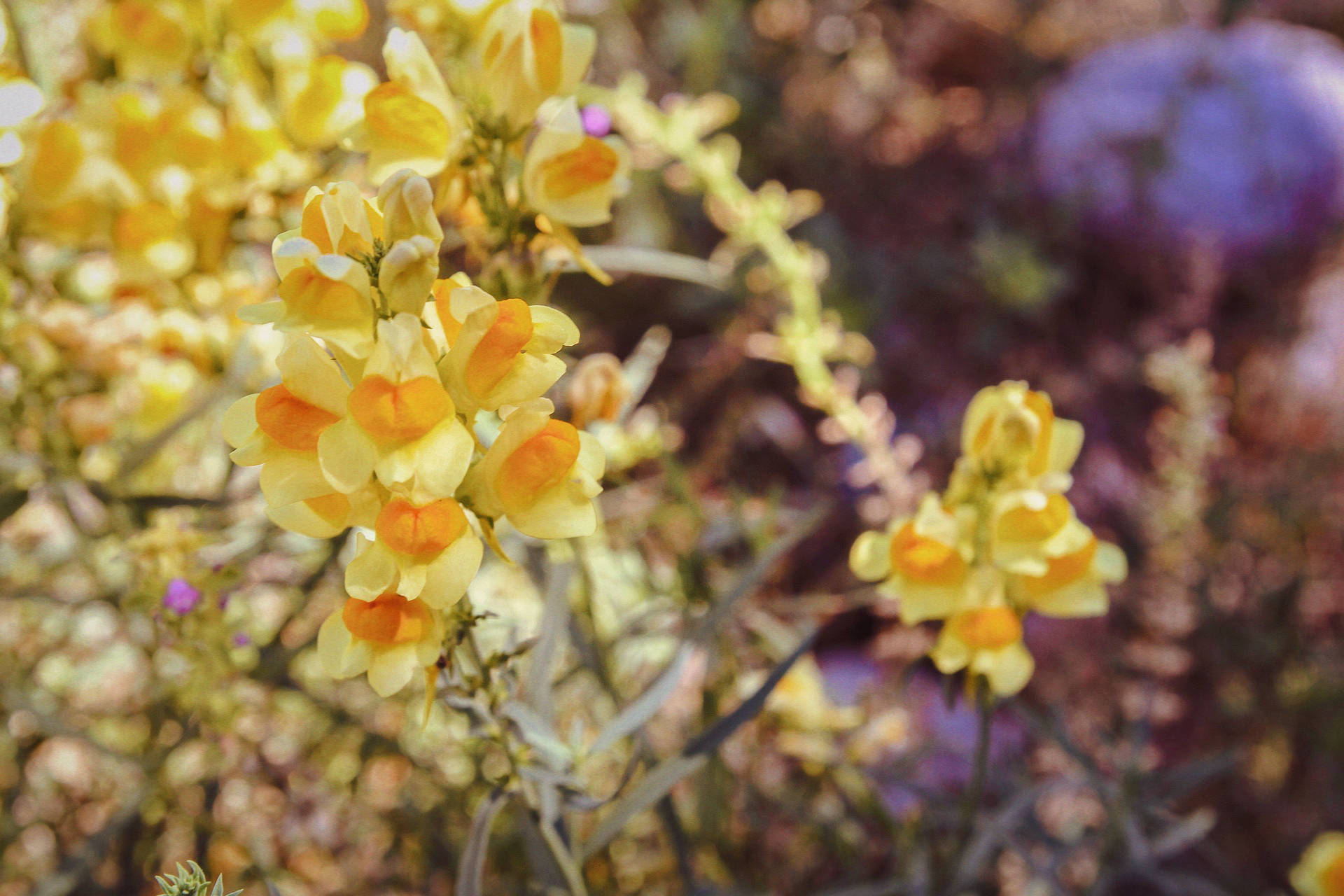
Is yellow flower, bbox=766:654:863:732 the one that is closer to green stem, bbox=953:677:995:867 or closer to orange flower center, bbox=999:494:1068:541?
green stem, bbox=953:677:995:867

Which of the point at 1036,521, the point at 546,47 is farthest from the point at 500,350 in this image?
the point at 1036,521

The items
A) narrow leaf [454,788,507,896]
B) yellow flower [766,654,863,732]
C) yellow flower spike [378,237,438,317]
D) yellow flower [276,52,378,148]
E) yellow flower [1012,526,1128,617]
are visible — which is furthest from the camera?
yellow flower [766,654,863,732]

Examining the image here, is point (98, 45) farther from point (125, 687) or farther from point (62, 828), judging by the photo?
point (125, 687)

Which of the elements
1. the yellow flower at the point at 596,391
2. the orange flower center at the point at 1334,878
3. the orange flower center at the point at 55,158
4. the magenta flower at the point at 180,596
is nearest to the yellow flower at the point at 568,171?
the yellow flower at the point at 596,391

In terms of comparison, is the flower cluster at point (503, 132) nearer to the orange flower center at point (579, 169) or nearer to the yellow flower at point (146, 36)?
the orange flower center at point (579, 169)

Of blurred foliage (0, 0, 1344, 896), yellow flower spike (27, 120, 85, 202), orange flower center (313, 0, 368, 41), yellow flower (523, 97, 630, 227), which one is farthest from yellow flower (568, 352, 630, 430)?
yellow flower spike (27, 120, 85, 202)

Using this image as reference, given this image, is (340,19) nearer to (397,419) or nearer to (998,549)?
(397,419)

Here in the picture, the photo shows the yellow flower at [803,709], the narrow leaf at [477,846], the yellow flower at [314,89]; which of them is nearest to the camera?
the narrow leaf at [477,846]
